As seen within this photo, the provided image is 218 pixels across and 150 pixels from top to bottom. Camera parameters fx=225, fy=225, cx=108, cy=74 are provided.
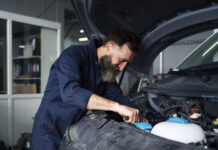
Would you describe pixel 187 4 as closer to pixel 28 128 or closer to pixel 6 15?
pixel 6 15

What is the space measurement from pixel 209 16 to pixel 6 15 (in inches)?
116

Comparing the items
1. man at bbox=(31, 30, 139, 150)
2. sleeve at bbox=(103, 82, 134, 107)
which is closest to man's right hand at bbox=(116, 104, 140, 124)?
man at bbox=(31, 30, 139, 150)

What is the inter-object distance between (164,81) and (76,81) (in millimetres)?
783

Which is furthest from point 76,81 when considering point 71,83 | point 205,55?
point 205,55

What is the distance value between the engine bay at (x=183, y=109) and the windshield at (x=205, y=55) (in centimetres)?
31

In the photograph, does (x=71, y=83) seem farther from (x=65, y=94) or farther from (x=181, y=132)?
(x=181, y=132)

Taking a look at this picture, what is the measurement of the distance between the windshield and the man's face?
23.1 inches

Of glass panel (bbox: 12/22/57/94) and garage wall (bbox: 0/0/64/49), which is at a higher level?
garage wall (bbox: 0/0/64/49)

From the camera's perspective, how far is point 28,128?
12.1ft

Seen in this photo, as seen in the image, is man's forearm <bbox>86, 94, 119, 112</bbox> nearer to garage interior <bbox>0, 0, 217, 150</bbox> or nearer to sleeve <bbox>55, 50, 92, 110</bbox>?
sleeve <bbox>55, 50, 92, 110</bbox>

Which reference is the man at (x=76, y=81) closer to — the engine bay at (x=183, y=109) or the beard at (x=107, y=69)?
the beard at (x=107, y=69)

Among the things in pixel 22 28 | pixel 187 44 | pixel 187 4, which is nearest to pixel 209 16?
pixel 187 4

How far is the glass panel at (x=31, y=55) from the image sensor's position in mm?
3736

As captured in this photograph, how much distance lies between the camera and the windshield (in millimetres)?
1644
